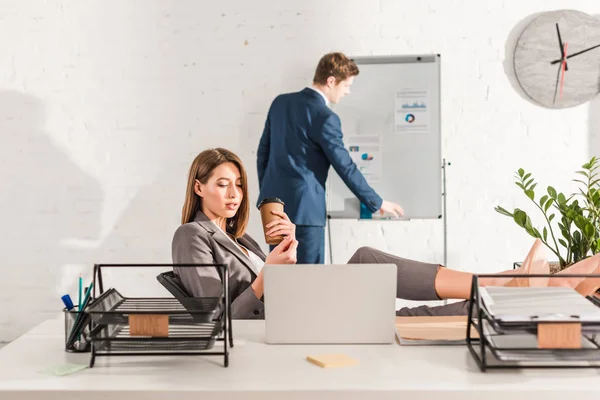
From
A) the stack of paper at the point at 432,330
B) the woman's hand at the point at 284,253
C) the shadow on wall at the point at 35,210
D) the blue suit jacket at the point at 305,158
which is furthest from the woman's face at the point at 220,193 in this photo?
the shadow on wall at the point at 35,210

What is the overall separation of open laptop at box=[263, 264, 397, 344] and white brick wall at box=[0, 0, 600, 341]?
2.57m

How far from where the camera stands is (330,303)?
125cm

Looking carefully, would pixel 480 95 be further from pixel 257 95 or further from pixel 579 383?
pixel 579 383

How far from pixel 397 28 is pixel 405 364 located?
289 centimetres

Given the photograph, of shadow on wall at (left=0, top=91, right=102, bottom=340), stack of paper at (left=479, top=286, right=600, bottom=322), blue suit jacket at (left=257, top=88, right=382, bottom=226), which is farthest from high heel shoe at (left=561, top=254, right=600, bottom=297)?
shadow on wall at (left=0, top=91, right=102, bottom=340)

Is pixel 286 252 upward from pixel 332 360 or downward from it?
upward

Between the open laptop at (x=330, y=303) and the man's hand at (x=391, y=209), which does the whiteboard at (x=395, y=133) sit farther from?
the open laptop at (x=330, y=303)

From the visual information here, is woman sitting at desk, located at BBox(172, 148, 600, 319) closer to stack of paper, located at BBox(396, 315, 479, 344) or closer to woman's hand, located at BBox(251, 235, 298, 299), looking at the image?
woman's hand, located at BBox(251, 235, 298, 299)

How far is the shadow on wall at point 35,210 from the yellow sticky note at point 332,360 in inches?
117

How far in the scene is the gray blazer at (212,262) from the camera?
1694 mm

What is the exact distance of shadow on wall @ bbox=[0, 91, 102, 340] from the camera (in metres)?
3.87

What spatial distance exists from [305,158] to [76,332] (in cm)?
236

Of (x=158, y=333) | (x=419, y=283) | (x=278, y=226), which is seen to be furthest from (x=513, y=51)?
(x=158, y=333)

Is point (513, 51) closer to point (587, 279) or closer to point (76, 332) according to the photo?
point (587, 279)
